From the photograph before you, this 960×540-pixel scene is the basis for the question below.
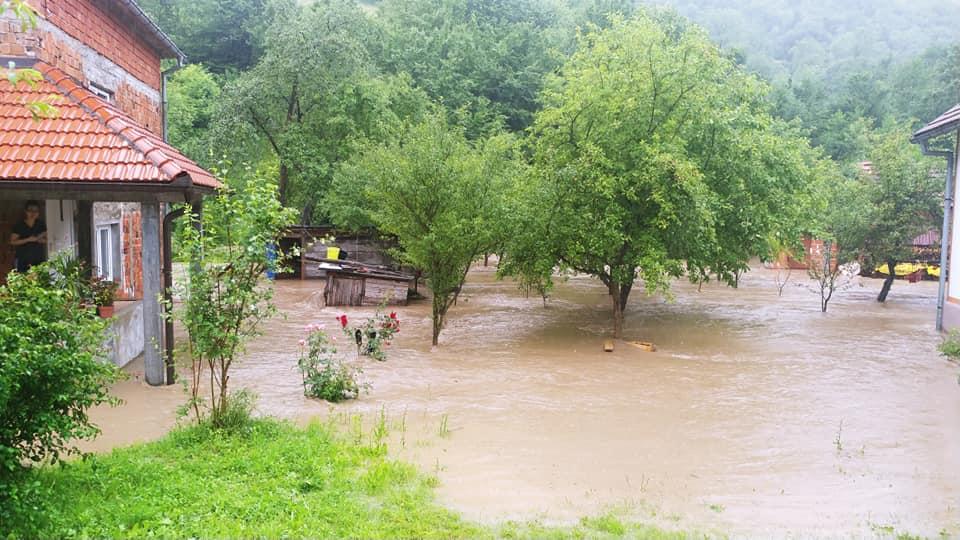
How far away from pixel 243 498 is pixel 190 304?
2484 mm

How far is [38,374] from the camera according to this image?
5004 mm

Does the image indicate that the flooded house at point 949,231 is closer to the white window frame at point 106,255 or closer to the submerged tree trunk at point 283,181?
the white window frame at point 106,255

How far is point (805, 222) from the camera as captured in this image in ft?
57.9

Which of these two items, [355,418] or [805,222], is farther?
[805,222]

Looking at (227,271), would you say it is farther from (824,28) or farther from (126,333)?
(824,28)

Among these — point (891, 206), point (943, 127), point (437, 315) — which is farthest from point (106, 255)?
point (891, 206)

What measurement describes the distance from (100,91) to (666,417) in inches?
440

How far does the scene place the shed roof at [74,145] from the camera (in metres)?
8.84

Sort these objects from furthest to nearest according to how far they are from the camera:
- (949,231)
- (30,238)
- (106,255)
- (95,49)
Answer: (949,231)
(106,255)
(95,49)
(30,238)

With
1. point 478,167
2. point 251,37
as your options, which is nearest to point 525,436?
point 478,167

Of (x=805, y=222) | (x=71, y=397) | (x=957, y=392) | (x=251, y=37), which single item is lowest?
(x=957, y=392)

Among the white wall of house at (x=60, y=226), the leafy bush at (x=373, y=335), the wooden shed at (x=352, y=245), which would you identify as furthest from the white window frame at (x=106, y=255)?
the wooden shed at (x=352, y=245)

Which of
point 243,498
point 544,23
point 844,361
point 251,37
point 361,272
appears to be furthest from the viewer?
point 544,23

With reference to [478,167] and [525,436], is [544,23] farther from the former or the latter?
[525,436]
